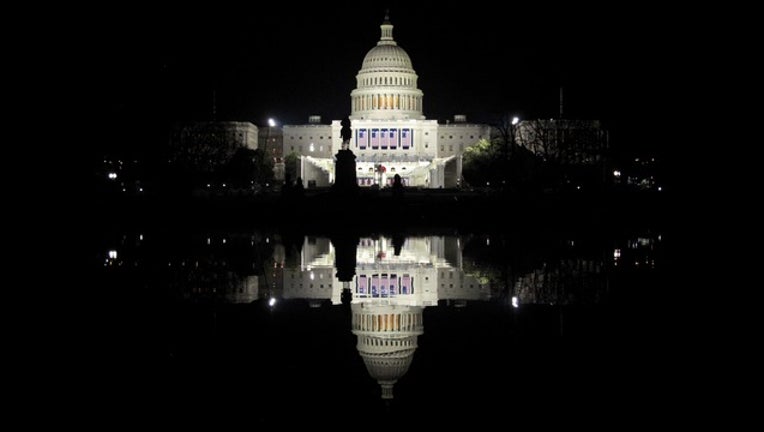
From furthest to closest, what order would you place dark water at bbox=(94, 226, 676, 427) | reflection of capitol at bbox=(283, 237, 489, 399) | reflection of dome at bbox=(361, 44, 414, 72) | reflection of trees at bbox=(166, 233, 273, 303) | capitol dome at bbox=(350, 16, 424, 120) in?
reflection of dome at bbox=(361, 44, 414, 72) → capitol dome at bbox=(350, 16, 424, 120) → reflection of trees at bbox=(166, 233, 273, 303) → reflection of capitol at bbox=(283, 237, 489, 399) → dark water at bbox=(94, 226, 676, 427)

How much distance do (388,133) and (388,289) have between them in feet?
411

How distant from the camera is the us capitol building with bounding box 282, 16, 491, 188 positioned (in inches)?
5202

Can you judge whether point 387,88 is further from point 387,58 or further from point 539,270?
point 539,270

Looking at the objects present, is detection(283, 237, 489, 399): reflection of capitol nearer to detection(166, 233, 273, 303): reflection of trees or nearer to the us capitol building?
detection(166, 233, 273, 303): reflection of trees

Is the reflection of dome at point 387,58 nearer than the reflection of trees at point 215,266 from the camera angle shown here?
No

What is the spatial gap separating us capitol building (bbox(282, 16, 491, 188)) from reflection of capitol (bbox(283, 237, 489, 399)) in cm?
10640

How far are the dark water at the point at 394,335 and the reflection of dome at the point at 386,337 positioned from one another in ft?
0.09

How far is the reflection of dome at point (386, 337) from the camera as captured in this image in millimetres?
8703

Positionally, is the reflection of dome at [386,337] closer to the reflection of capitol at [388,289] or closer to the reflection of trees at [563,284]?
the reflection of capitol at [388,289]

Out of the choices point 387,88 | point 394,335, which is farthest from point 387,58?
point 394,335

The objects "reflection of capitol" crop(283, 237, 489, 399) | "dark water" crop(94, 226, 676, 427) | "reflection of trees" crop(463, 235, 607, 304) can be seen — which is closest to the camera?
"dark water" crop(94, 226, 676, 427)

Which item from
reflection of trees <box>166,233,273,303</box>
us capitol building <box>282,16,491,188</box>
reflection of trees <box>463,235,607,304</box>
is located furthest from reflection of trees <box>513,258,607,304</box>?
us capitol building <box>282,16,491,188</box>

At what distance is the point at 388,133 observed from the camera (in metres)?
140

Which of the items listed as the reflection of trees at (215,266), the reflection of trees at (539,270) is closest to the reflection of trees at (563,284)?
the reflection of trees at (539,270)
